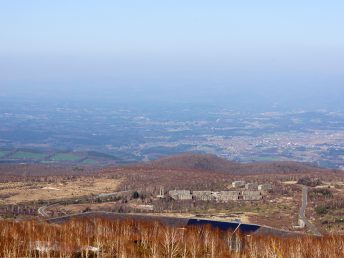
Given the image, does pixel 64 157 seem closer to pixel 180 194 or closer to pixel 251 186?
pixel 251 186

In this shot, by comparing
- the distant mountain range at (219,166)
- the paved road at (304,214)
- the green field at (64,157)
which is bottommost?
the paved road at (304,214)

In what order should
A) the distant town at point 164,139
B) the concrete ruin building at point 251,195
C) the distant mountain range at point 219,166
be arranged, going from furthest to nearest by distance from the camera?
the distant town at point 164,139 < the distant mountain range at point 219,166 < the concrete ruin building at point 251,195

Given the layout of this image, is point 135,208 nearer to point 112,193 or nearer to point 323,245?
point 112,193

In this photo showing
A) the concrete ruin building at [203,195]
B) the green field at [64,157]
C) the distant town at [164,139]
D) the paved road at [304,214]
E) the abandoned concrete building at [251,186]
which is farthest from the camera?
the distant town at [164,139]

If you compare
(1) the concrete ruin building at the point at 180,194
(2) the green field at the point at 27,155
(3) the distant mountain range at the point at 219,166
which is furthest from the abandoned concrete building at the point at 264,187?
(2) the green field at the point at 27,155

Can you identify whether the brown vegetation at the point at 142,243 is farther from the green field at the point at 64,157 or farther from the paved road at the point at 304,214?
the green field at the point at 64,157

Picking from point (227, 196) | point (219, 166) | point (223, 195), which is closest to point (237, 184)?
point (223, 195)

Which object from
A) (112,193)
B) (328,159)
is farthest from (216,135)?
(112,193)

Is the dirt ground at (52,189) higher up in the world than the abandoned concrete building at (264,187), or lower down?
lower down
